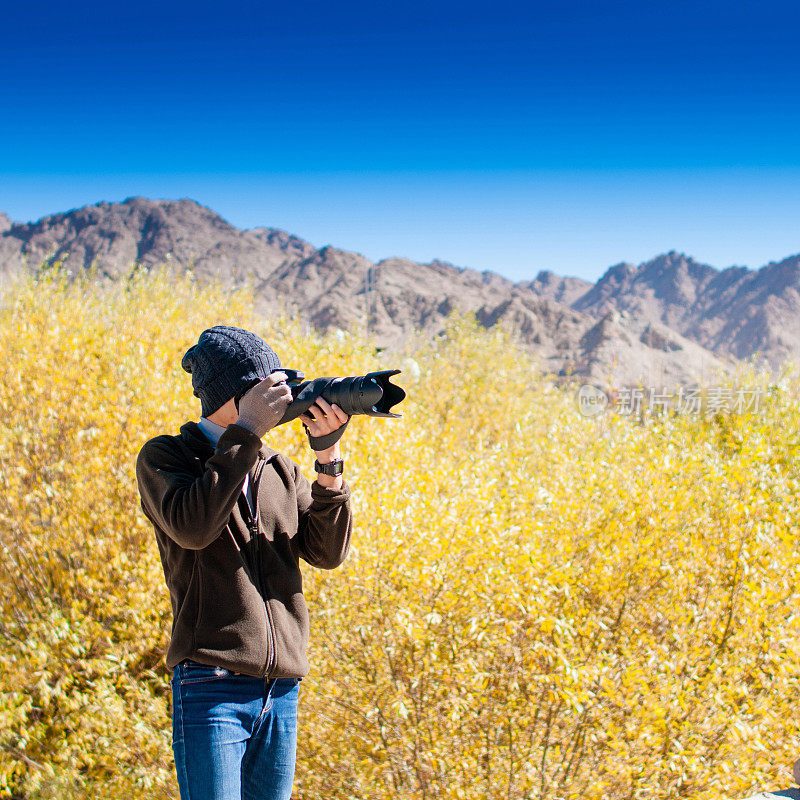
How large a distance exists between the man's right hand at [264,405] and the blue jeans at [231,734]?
77 centimetres

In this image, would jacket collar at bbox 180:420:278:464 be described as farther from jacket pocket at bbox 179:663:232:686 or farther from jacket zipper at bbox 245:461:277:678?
jacket pocket at bbox 179:663:232:686

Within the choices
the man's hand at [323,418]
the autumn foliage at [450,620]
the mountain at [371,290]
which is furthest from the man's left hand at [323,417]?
the mountain at [371,290]

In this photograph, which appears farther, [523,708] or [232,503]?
[523,708]

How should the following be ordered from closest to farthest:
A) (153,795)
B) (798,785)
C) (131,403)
Result: (798,785), (153,795), (131,403)

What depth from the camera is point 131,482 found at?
5805 mm

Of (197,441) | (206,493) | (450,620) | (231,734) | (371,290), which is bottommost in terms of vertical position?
(450,620)

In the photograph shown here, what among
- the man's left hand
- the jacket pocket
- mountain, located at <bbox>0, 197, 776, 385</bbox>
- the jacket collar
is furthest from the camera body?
mountain, located at <bbox>0, 197, 776, 385</bbox>

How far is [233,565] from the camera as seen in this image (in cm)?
205

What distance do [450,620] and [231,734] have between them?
2.82 m

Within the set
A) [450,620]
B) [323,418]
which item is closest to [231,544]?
[323,418]

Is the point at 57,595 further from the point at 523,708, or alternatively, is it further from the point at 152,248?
the point at 152,248

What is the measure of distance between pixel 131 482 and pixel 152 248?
605 feet

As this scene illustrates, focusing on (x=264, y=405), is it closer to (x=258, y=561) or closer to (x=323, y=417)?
(x=323, y=417)

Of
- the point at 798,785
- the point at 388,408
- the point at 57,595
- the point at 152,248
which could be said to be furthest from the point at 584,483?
the point at 152,248
